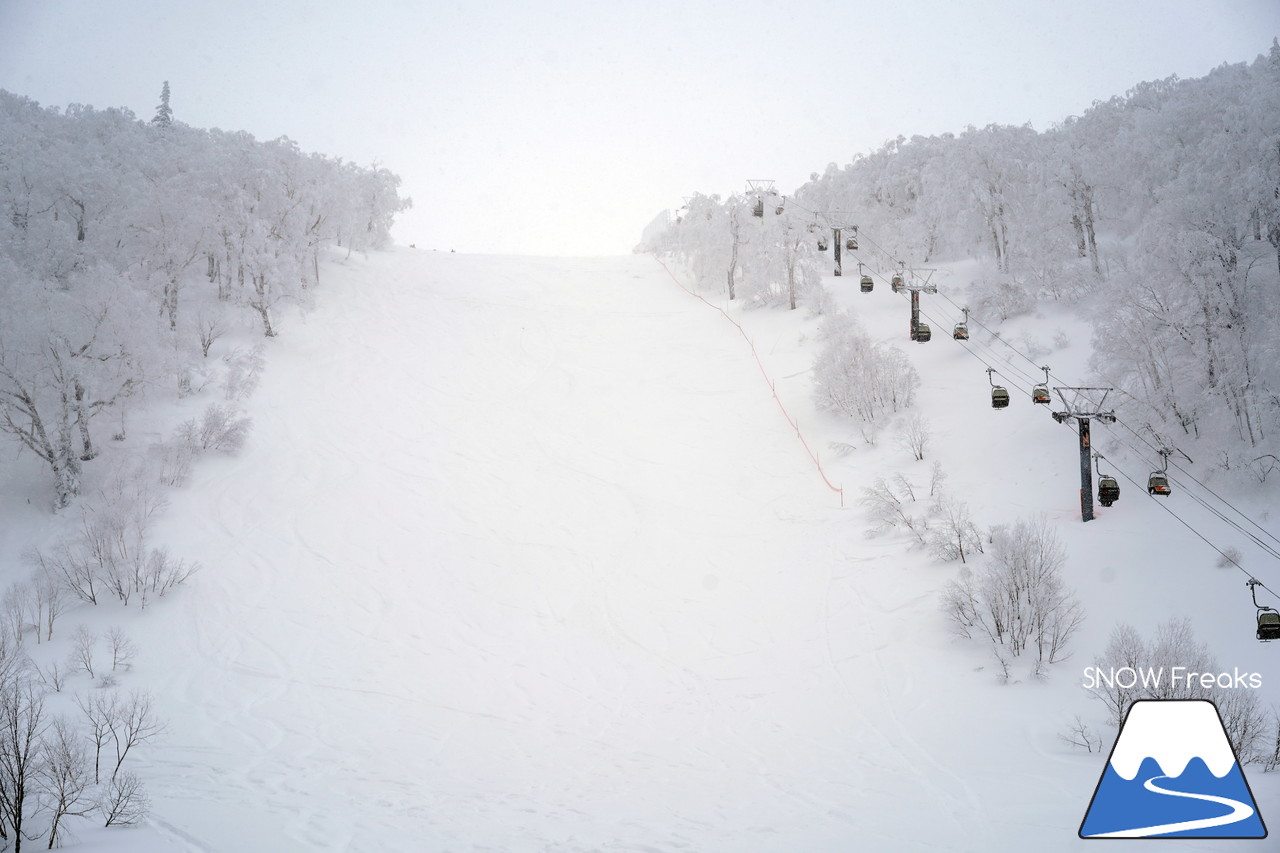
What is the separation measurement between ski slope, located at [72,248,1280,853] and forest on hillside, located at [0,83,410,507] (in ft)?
11.8

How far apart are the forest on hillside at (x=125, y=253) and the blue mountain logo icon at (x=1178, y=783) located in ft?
85.6

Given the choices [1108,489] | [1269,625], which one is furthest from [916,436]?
[1269,625]

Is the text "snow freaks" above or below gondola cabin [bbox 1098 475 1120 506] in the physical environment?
below

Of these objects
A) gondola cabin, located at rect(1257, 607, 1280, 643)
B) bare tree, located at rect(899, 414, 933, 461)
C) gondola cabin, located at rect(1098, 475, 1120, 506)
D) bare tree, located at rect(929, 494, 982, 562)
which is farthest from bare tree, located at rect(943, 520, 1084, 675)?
bare tree, located at rect(899, 414, 933, 461)

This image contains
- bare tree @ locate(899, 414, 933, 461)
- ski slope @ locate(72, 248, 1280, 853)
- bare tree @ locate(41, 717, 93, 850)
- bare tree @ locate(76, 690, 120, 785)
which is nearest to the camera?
bare tree @ locate(41, 717, 93, 850)

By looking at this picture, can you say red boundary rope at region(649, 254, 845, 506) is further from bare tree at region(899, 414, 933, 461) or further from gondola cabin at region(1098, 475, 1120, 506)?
gondola cabin at region(1098, 475, 1120, 506)

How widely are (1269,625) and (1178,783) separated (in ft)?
25.4

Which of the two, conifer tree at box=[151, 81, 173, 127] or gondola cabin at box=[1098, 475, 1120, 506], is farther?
conifer tree at box=[151, 81, 173, 127]

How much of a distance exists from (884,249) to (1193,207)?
3026 centimetres

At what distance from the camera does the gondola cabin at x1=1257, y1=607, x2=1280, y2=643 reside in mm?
12148

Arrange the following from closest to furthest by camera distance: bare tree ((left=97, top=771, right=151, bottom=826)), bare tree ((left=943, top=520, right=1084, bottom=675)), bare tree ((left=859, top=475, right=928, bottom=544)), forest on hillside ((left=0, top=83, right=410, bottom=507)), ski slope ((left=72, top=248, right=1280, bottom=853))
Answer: bare tree ((left=97, top=771, right=151, bottom=826)), ski slope ((left=72, top=248, right=1280, bottom=853)), bare tree ((left=943, top=520, right=1084, bottom=675)), bare tree ((left=859, top=475, right=928, bottom=544)), forest on hillside ((left=0, top=83, right=410, bottom=507))

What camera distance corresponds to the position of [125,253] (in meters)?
32.6

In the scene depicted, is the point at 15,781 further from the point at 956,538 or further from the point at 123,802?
the point at 956,538

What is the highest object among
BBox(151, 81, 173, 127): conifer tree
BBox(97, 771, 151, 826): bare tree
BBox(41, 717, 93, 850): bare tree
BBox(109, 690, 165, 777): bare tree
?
BBox(151, 81, 173, 127): conifer tree
